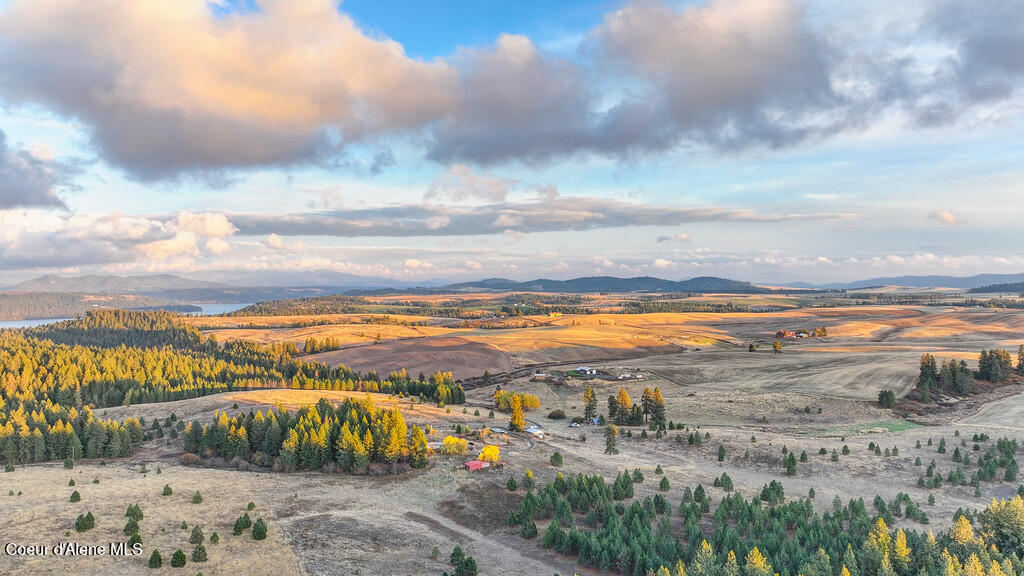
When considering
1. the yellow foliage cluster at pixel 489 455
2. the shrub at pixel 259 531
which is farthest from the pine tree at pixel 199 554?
the yellow foliage cluster at pixel 489 455

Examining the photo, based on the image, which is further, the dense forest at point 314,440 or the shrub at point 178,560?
the dense forest at point 314,440

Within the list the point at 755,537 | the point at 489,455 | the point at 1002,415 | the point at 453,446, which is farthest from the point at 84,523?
the point at 1002,415

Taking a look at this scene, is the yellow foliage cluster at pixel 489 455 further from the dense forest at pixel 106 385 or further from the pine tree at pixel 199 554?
the dense forest at pixel 106 385

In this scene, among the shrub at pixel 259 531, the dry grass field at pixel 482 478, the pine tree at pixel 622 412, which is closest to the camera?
the dry grass field at pixel 482 478

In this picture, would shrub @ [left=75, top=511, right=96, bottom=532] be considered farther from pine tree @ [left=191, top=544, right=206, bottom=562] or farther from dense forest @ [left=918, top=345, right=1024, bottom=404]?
dense forest @ [left=918, top=345, right=1024, bottom=404]

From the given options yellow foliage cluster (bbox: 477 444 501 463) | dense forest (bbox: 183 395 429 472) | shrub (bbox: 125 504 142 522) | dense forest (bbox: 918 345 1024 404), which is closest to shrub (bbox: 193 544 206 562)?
shrub (bbox: 125 504 142 522)

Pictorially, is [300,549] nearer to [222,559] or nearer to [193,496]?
[222,559]

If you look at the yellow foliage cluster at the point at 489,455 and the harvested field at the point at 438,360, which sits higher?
the yellow foliage cluster at the point at 489,455
